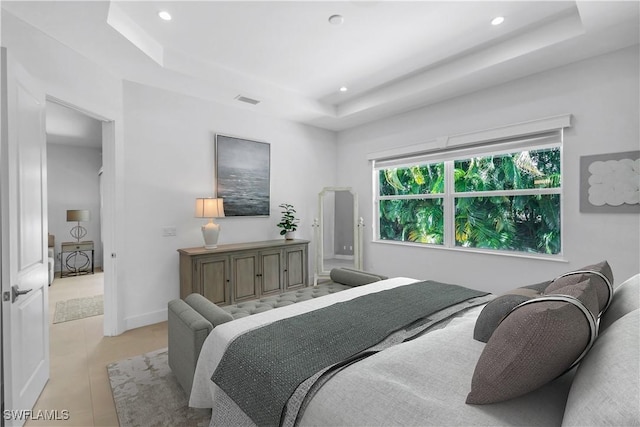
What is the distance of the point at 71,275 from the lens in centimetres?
605

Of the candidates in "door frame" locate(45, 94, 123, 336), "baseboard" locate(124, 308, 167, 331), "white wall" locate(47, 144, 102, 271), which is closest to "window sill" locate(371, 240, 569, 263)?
"baseboard" locate(124, 308, 167, 331)

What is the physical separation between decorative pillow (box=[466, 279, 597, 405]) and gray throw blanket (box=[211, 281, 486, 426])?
0.59 metres

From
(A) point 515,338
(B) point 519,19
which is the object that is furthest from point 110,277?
(B) point 519,19

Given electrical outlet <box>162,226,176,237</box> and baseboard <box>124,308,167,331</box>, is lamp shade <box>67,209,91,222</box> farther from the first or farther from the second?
baseboard <box>124,308,167,331</box>

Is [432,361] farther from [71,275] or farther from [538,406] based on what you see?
[71,275]

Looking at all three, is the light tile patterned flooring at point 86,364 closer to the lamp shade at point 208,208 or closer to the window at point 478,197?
the lamp shade at point 208,208

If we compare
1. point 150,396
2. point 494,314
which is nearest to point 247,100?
point 150,396

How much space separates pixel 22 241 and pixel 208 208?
6.07 ft

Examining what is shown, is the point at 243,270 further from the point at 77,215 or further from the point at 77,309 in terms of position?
the point at 77,215

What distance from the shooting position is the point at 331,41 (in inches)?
115

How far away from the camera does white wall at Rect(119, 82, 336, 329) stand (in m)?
3.37

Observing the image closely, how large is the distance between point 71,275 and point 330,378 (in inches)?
272

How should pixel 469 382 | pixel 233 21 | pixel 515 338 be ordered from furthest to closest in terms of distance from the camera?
1. pixel 233 21
2. pixel 469 382
3. pixel 515 338

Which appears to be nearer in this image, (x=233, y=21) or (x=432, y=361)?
(x=432, y=361)
